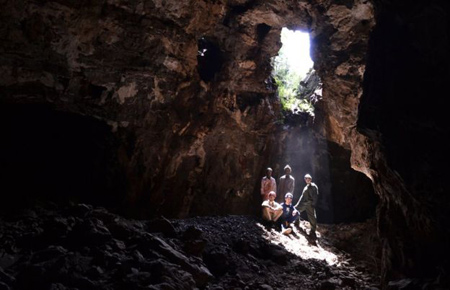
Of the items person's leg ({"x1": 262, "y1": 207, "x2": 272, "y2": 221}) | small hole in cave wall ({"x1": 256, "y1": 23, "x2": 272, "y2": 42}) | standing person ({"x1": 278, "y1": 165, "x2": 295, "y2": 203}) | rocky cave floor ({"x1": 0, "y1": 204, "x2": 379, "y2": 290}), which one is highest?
small hole in cave wall ({"x1": 256, "y1": 23, "x2": 272, "y2": 42})

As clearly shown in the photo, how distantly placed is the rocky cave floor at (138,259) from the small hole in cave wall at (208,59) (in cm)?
523

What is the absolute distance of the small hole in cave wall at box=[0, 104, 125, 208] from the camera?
6.02 meters

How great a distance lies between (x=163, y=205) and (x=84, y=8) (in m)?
5.26

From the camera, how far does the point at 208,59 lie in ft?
35.2

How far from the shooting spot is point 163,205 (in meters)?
9.09

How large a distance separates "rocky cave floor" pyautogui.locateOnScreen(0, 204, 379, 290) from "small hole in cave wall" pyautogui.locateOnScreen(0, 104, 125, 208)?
1.27 metres

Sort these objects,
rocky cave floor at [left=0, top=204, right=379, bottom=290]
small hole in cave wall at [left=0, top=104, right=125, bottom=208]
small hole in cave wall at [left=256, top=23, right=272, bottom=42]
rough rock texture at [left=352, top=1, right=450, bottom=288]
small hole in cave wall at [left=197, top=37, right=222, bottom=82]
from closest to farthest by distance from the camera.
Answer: rocky cave floor at [left=0, top=204, right=379, bottom=290]
rough rock texture at [left=352, top=1, right=450, bottom=288]
small hole in cave wall at [left=0, top=104, right=125, bottom=208]
small hole in cave wall at [left=197, top=37, right=222, bottom=82]
small hole in cave wall at [left=256, top=23, right=272, bottom=42]

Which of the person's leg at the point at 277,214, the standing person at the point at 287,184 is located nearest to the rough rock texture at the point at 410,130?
the person's leg at the point at 277,214

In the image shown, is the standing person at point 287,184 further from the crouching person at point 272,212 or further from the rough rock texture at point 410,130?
the rough rock texture at point 410,130

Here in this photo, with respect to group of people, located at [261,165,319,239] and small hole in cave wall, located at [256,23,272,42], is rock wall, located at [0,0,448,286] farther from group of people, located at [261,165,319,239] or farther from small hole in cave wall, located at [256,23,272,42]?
group of people, located at [261,165,319,239]

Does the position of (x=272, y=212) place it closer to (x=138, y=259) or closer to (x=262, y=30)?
(x=138, y=259)

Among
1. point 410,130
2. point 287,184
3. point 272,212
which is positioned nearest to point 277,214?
point 272,212

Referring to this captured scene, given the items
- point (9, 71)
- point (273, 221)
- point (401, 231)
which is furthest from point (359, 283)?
point (9, 71)

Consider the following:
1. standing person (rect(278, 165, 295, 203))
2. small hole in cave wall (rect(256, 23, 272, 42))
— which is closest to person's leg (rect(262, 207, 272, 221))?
standing person (rect(278, 165, 295, 203))
